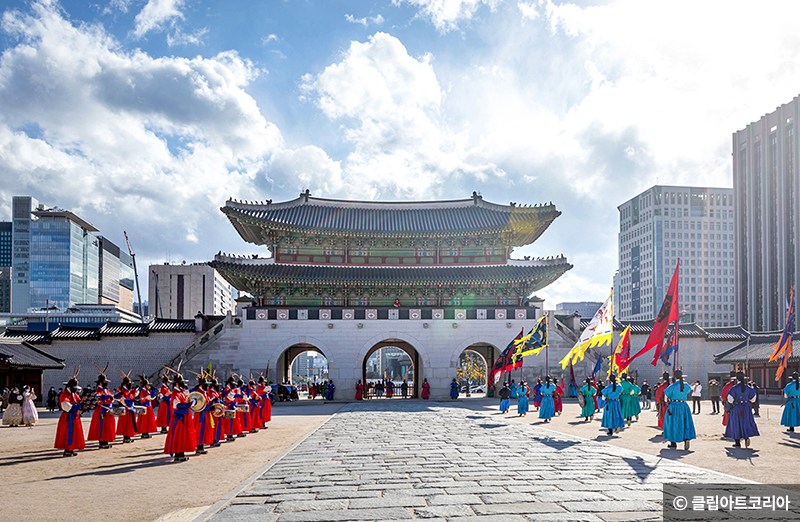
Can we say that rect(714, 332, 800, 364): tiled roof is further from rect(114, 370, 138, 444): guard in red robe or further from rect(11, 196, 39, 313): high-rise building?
rect(11, 196, 39, 313): high-rise building

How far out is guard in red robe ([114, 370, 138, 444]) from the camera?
14172mm

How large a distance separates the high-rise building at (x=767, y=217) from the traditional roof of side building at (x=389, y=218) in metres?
57.2

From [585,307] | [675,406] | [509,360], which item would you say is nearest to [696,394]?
[509,360]

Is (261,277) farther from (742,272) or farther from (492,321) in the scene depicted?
(742,272)

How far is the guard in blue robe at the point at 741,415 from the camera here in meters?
12.2

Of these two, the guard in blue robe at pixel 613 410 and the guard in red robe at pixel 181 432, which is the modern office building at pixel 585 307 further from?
the guard in red robe at pixel 181 432

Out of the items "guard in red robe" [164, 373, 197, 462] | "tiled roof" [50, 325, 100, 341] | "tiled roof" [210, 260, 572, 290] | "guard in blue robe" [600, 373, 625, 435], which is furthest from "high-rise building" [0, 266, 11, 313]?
"guard in blue robe" [600, 373, 625, 435]

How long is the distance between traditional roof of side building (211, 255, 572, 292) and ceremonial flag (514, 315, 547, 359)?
849cm

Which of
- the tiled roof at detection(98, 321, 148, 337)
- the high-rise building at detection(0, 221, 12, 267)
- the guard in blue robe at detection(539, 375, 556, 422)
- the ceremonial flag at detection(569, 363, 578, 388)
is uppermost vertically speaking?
the high-rise building at detection(0, 221, 12, 267)

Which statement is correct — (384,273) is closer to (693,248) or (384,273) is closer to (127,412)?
(127,412)

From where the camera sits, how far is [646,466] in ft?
30.8

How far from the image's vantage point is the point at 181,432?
11.3 m

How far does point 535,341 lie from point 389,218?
14975mm

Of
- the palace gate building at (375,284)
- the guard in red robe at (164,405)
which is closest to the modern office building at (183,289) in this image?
the palace gate building at (375,284)
